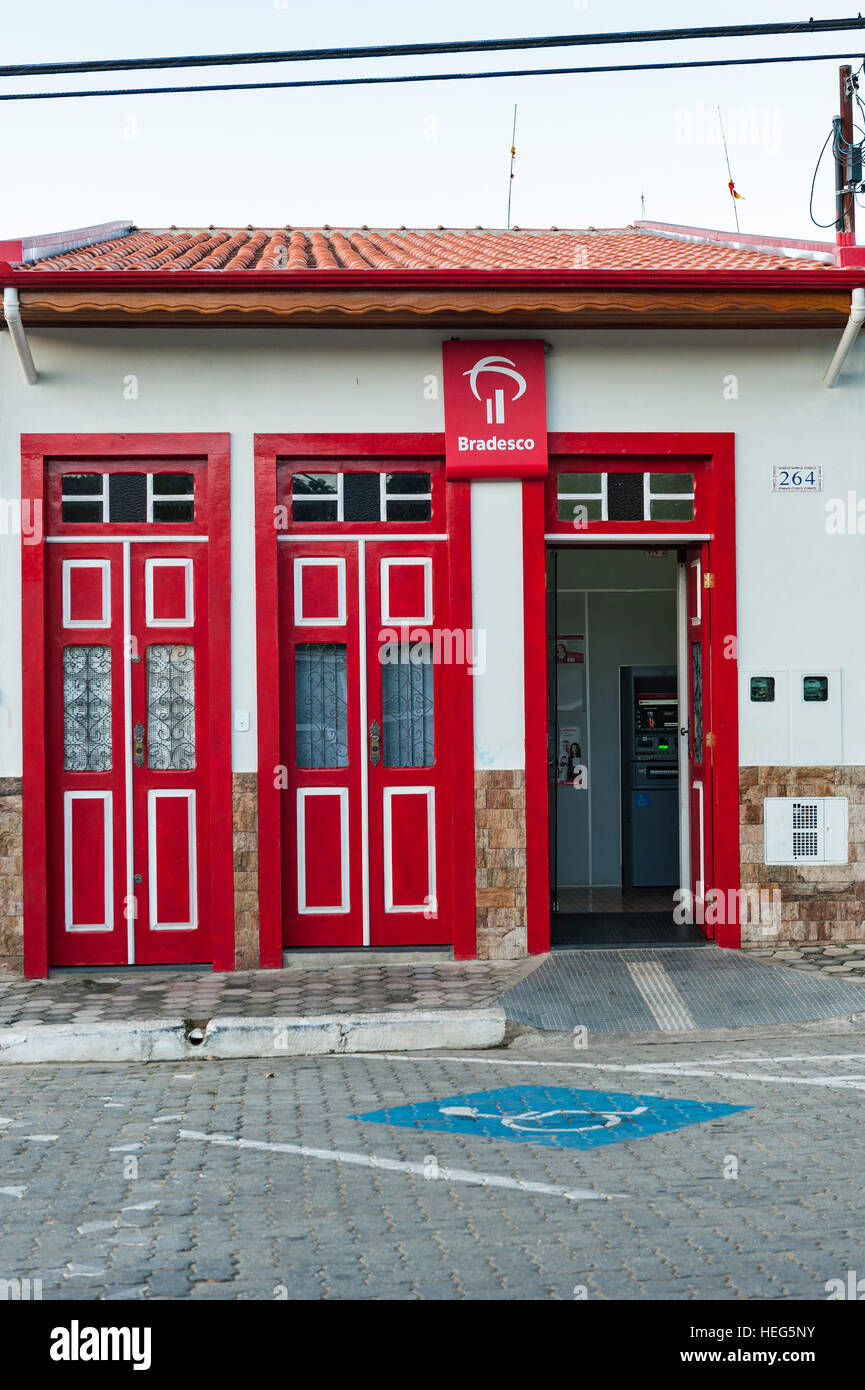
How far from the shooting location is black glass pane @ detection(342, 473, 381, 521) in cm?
934

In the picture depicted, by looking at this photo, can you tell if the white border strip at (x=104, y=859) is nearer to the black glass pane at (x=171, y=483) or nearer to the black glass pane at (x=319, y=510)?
the black glass pane at (x=171, y=483)

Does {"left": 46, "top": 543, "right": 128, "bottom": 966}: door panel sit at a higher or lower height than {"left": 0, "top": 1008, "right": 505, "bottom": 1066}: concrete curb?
higher

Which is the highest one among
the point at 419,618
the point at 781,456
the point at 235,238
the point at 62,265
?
the point at 235,238

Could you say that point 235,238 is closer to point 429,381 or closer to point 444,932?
point 429,381

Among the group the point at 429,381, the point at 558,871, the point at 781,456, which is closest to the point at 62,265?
the point at 429,381

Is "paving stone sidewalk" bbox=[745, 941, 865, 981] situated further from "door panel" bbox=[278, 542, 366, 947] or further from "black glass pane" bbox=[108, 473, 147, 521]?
"black glass pane" bbox=[108, 473, 147, 521]

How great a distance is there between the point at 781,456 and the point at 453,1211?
6.22 metres

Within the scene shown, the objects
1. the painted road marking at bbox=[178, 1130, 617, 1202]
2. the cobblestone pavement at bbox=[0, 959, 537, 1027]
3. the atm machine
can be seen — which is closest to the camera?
the painted road marking at bbox=[178, 1130, 617, 1202]

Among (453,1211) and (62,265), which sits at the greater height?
(62,265)

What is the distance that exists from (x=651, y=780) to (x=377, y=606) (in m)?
3.65

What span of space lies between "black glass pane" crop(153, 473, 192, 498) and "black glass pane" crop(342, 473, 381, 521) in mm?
1048

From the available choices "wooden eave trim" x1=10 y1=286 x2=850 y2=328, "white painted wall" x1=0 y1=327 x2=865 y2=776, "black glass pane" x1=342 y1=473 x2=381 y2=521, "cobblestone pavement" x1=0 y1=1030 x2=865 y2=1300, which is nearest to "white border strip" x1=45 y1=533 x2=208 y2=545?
"white painted wall" x1=0 y1=327 x2=865 y2=776

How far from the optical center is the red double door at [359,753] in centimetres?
930
